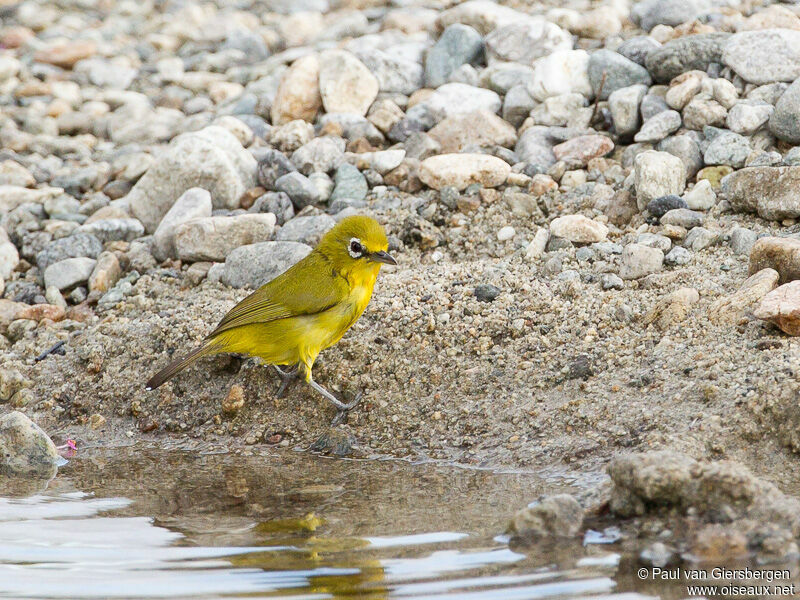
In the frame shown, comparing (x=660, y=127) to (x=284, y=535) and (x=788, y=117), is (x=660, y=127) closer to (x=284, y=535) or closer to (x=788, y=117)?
(x=788, y=117)

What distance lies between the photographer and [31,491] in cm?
516

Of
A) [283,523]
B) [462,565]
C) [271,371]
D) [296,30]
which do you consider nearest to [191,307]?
[271,371]

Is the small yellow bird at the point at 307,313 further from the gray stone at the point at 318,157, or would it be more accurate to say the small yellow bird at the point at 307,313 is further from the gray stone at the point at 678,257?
the gray stone at the point at 318,157

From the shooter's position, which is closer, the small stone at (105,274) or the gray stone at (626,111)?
the small stone at (105,274)

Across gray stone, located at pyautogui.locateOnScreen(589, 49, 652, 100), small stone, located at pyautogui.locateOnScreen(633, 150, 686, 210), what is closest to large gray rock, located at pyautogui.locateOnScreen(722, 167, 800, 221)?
small stone, located at pyautogui.locateOnScreen(633, 150, 686, 210)

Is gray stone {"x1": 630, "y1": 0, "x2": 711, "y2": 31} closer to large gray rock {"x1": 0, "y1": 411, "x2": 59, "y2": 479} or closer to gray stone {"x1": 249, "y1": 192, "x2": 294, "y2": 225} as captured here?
gray stone {"x1": 249, "y1": 192, "x2": 294, "y2": 225}

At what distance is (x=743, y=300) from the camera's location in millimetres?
5430

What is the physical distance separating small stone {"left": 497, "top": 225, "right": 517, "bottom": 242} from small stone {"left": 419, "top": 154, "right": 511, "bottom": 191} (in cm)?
55

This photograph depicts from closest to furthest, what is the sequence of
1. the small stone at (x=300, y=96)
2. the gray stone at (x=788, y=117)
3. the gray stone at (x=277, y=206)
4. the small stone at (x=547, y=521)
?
the small stone at (x=547, y=521)
the gray stone at (x=788, y=117)
the gray stone at (x=277, y=206)
the small stone at (x=300, y=96)

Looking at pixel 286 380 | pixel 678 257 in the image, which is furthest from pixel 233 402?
pixel 678 257

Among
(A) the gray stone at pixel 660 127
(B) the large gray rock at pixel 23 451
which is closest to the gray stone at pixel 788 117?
(A) the gray stone at pixel 660 127

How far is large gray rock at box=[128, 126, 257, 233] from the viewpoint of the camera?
805cm

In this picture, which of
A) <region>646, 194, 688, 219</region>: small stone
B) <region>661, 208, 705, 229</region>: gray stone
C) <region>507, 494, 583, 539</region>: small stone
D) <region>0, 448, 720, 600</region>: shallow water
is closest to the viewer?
<region>0, 448, 720, 600</region>: shallow water

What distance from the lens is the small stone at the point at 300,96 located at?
914cm
